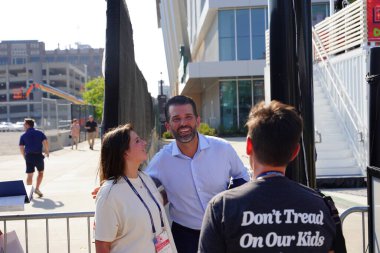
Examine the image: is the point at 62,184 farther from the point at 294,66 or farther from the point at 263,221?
the point at 263,221

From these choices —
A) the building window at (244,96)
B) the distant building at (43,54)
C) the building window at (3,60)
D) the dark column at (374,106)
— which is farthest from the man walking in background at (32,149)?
the building window at (3,60)

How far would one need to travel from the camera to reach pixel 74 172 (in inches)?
647

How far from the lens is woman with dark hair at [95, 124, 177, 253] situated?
282cm

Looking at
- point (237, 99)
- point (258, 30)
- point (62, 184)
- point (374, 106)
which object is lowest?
point (62, 184)

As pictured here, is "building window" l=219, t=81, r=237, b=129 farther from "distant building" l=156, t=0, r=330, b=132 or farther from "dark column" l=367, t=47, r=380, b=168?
"dark column" l=367, t=47, r=380, b=168

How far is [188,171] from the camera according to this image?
3.45m

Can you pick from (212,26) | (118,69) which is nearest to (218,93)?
(212,26)

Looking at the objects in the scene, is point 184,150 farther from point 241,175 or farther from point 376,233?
point 376,233

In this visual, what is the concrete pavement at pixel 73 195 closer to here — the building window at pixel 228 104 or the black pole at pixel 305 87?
the black pole at pixel 305 87

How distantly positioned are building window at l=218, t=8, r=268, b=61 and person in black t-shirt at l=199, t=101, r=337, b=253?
95.0ft

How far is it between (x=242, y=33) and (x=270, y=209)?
96.9ft

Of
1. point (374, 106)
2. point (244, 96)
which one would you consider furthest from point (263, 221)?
point (244, 96)

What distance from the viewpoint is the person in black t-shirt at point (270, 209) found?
6.05 ft

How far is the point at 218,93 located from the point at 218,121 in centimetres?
191
